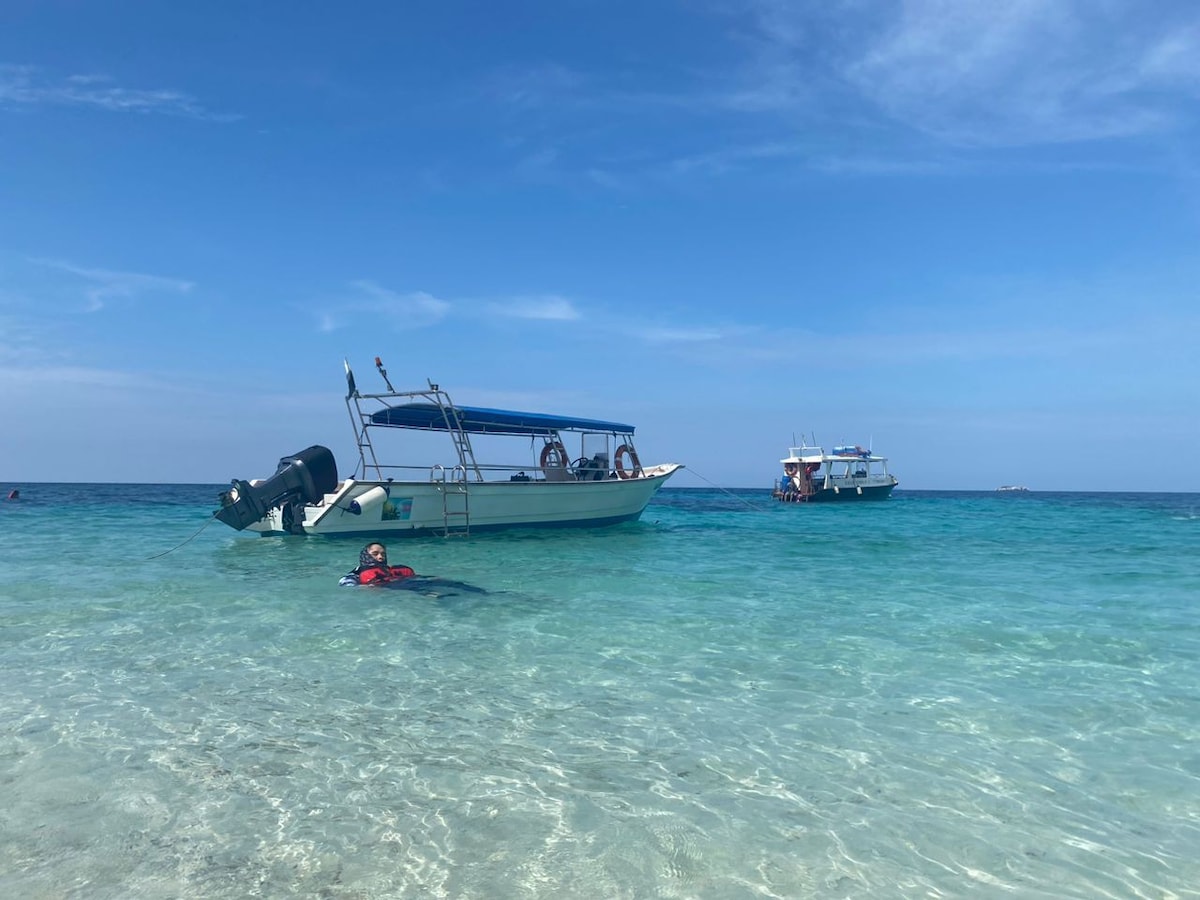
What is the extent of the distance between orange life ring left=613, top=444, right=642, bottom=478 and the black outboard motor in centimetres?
948

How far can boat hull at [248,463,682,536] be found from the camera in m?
20.0

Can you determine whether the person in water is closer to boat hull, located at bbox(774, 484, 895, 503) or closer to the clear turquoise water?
the clear turquoise water

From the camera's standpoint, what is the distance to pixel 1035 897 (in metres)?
3.83

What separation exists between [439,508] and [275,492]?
13.3 ft

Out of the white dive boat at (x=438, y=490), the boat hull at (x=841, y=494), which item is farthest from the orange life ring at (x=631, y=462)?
the boat hull at (x=841, y=494)

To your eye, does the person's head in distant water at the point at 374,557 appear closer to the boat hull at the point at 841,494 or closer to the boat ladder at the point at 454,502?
the boat ladder at the point at 454,502

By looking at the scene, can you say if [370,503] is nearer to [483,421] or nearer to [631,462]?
[483,421]

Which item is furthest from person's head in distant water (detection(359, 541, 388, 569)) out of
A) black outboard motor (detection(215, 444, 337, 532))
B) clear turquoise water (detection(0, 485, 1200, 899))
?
black outboard motor (detection(215, 444, 337, 532))

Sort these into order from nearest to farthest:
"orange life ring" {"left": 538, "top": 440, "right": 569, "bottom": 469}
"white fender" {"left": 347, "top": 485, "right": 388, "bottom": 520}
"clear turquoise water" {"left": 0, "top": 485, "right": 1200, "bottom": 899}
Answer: "clear turquoise water" {"left": 0, "top": 485, "right": 1200, "bottom": 899} → "white fender" {"left": 347, "top": 485, "right": 388, "bottom": 520} → "orange life ring" {"left": 538, "top": 440, "right": 569, "bottom": 469}

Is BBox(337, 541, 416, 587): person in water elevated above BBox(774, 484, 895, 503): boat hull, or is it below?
below

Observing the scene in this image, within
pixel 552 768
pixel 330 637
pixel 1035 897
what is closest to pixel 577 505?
pixel 330 637

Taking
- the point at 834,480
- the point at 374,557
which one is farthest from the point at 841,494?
the point at 374,557

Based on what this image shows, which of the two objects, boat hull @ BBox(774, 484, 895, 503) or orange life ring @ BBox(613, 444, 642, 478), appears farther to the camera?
boat hull @ BBox(774, 484, 895, 503)

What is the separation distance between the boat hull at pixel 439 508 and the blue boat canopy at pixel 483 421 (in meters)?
1.90
